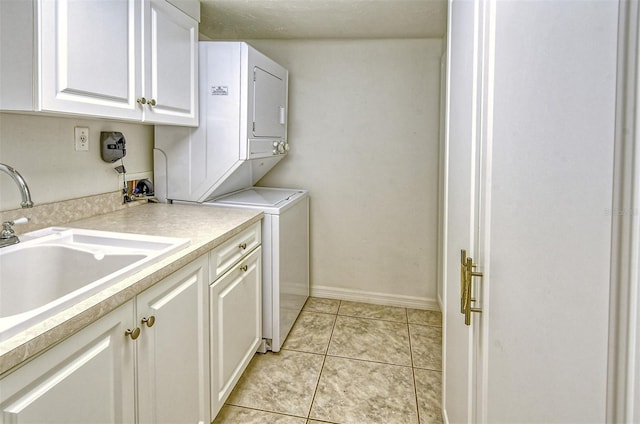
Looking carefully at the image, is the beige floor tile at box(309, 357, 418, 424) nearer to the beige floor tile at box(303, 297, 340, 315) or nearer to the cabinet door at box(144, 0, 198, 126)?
the beige floor tile at box(303, 297, 340, 315)

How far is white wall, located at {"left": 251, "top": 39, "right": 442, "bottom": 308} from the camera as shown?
2.99 metres

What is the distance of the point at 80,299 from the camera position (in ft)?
3.11

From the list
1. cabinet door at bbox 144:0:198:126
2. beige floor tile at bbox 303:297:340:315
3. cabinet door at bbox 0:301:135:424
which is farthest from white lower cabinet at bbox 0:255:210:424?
beige floor tile at bbox 303:297:340:315

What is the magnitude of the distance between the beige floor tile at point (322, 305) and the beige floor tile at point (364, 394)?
0.71 m

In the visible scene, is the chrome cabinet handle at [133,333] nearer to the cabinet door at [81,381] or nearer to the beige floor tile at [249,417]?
the cabinet door at [81,381]

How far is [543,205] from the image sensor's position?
2.32ft

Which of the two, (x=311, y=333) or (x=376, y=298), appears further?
(x=376, y=298)

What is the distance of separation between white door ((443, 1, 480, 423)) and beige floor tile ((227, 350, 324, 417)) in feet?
2.48

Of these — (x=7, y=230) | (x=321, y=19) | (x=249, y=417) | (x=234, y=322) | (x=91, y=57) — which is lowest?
(x=249, y=417)

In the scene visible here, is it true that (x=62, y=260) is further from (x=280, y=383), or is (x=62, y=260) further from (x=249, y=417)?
(x=280, y=383)

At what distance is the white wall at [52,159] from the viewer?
59.2 inches

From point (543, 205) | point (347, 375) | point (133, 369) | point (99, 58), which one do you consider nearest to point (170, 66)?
point (99, 58)

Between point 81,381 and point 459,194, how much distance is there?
1222mm

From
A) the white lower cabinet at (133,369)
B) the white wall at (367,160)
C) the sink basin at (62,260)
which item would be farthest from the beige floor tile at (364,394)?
the sink basin at (62,260)
